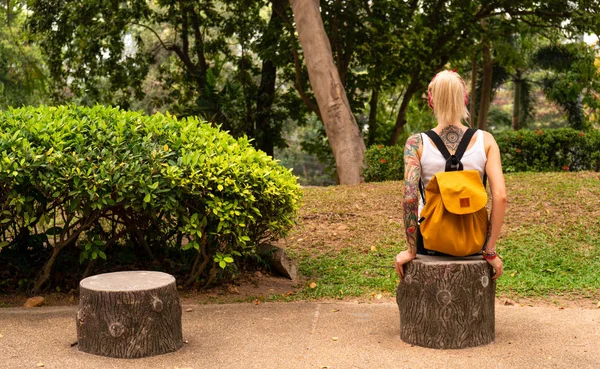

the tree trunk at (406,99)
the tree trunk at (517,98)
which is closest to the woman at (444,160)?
the tree trunk at (406,99)

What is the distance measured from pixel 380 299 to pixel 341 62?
421 inches

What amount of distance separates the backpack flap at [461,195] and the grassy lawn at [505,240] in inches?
91.5

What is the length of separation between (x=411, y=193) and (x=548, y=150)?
970 cm

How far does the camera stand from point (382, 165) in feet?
41.1

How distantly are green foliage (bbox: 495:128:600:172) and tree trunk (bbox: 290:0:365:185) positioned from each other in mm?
3173

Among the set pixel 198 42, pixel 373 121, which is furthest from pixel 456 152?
pixel 198 42

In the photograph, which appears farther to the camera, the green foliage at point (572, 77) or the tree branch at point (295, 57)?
the green foliage at point (572, 77)

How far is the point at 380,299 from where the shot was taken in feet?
21.4

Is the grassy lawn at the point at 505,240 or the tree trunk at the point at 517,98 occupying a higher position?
the tree trunk at the point at 517,98

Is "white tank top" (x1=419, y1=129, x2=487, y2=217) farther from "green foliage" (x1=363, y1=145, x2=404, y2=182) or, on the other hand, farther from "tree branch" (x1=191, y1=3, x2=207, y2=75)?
"tree branch" (x1=191, y1=3, x2=207, y2=75)

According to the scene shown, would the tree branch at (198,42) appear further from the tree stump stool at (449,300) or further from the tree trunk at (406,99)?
the tree stump stool at (449,300)

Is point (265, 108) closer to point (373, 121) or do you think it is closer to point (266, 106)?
point (266, 106)

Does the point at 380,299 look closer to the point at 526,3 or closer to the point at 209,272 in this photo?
the point at 209,272

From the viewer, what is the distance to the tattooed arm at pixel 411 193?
15.6 ft
